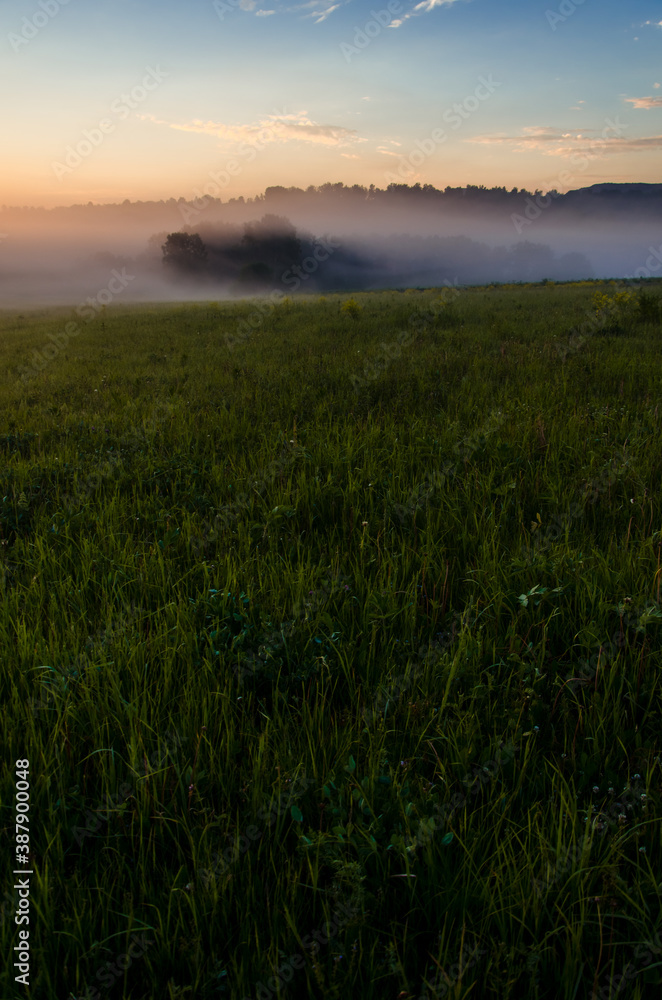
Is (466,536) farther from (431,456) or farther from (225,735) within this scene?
(225,735)

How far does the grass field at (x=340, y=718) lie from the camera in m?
1.38

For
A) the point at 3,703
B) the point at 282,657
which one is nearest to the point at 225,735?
the point at 282,657

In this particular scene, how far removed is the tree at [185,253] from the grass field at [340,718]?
10349 centimetres

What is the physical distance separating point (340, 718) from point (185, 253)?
108386mm

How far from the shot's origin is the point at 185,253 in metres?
96.6

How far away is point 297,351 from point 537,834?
31.3 ft

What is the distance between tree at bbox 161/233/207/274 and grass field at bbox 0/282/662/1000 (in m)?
103

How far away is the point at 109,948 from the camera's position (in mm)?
1373

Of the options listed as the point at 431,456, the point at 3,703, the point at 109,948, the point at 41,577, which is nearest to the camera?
the point at 109,948
